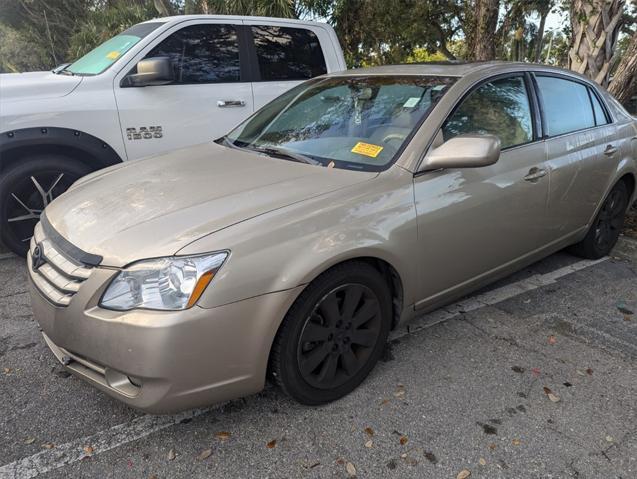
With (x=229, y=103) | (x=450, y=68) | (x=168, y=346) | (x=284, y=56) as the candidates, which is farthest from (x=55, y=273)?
(x=284, y=56)

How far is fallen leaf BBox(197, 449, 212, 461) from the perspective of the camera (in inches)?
86.8

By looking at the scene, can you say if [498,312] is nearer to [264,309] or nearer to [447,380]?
[447,380]

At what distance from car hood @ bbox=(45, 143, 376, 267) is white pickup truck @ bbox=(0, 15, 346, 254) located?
1.24m

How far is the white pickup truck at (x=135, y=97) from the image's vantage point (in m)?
3.95

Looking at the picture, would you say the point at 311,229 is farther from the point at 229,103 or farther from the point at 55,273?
the point at 229,103

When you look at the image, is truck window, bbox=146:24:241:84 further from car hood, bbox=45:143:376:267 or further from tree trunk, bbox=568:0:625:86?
Answer: tree trunk, bbox=568:0:625:86

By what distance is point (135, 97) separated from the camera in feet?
14.1

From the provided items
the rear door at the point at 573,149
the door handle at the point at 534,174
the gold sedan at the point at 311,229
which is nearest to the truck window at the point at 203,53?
the gold sedan at the point at 311,229

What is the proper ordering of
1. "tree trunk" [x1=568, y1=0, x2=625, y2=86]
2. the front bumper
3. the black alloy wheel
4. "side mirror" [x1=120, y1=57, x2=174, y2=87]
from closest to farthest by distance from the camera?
the front bumper, the black alloy wheel, "side mirror" [x1=120, y1=57, x2=174, y2=87], "tree trunk" [x1=568, y1=0, x2=625, y2=86]

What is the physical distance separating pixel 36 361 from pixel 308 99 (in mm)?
2315

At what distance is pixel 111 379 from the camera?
2.10 metres

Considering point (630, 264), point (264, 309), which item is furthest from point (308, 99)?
point (630, 264)

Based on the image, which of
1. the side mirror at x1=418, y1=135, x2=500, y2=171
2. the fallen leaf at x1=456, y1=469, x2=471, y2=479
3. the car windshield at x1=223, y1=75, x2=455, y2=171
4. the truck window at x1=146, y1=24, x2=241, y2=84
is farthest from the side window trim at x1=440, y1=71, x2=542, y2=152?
the truck window at x1=146, y1=24, x2=241, y2=84

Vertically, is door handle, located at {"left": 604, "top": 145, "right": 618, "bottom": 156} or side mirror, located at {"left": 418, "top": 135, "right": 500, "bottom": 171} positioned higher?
side mirror, located at {"left": 418, "top": 135, "right": 500, "bottom": 171}
